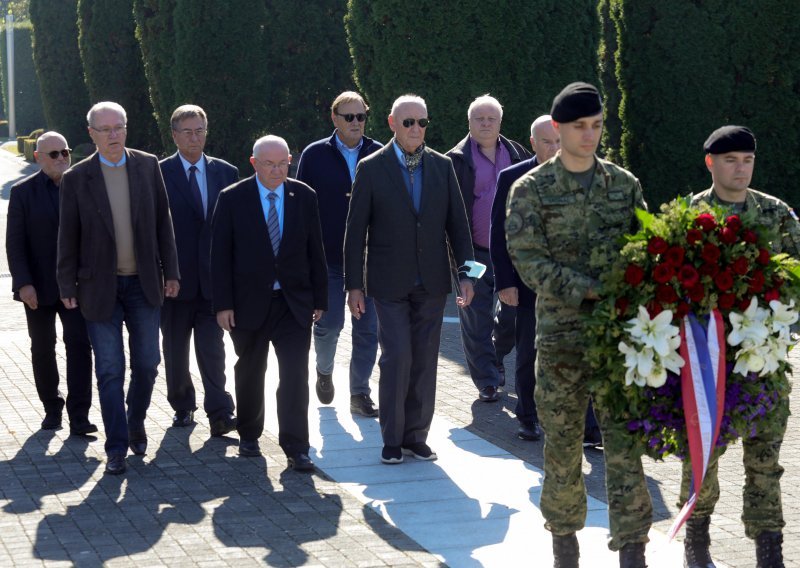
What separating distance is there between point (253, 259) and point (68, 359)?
174 centimetres

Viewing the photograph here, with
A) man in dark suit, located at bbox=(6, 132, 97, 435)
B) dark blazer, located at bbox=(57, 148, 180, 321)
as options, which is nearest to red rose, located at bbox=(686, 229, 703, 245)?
dark blazer, located at bbox=(57, 148, 180, 321)

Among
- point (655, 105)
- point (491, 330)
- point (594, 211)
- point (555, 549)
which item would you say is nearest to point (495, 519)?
point (555, 549)

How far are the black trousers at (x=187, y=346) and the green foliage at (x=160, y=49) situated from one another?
18.6 m

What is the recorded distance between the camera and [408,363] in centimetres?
839

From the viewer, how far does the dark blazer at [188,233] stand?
30.2 feet

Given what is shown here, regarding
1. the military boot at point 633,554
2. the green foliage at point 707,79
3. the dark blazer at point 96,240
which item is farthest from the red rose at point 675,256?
the green foliage at point 707,79

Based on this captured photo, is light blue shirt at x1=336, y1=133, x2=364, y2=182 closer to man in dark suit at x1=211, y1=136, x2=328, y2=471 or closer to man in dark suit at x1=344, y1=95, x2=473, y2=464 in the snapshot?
man in dark suit at x1=344, y1=95, x2=473, y2=464

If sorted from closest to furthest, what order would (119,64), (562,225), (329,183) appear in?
(562,225) < (329,183) < (119,64)

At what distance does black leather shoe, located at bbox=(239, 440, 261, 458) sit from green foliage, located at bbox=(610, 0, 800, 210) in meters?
10.1

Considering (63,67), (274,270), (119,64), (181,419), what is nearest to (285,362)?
(274,270)

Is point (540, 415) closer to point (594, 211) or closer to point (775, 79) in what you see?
point (594, 211)

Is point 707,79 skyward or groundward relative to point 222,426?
skyward

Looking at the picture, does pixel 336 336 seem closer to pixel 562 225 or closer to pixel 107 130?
pixel 107 130

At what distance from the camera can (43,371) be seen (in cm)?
948
